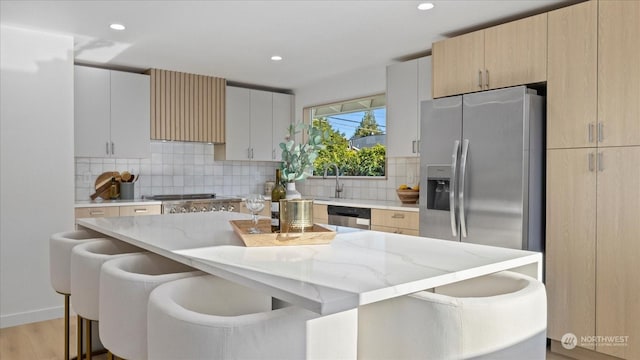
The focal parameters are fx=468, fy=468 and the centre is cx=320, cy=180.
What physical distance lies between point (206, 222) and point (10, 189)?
6.80ft

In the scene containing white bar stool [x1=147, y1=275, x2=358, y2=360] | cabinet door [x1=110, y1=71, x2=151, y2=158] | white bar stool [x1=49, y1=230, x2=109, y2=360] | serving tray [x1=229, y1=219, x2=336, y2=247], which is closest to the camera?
white bar stool [x1=147, y1=275, x2=358, y2=360]

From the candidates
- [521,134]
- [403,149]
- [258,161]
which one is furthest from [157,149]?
[521,134]

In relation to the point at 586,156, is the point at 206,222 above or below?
below

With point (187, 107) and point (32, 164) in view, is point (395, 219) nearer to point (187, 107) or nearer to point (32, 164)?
point (187, 107)

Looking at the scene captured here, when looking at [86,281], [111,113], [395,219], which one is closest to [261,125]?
[111,113]

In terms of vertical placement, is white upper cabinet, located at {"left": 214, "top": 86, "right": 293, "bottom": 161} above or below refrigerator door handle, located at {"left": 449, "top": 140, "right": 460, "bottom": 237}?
above

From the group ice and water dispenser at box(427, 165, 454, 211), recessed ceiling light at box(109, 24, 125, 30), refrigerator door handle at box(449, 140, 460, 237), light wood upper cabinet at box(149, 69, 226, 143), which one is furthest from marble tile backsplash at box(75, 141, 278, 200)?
refrigerator door handle at box(449, 140, 460, 237)

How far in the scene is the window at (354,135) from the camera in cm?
527

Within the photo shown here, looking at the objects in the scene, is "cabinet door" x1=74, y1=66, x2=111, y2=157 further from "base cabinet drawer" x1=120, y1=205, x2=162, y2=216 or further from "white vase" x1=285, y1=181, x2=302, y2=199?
"white vase" x1=285, y1=181, x2=302, y2=199

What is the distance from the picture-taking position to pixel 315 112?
19.9 ft

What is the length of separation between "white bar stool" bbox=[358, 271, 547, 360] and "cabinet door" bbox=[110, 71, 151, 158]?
419cm

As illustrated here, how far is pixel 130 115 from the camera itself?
4906 millimetres

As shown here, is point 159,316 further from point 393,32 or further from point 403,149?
point 403,149

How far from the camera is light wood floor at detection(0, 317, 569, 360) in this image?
9.95 ft
